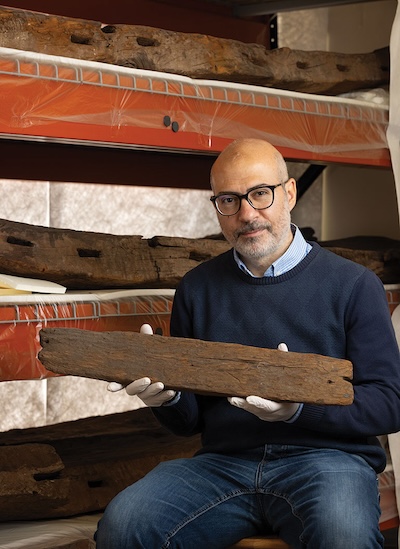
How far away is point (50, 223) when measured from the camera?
332cm

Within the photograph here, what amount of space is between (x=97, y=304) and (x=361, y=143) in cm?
92

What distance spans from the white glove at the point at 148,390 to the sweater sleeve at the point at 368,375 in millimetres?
245

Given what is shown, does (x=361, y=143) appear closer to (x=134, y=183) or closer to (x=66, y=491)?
(x=134, y=183)

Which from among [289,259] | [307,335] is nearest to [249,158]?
[289,259]

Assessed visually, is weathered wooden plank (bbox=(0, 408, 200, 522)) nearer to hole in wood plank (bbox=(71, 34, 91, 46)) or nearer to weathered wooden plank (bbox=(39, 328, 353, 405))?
weathered wooden plank (bbox=(39, 328, 353, 405))

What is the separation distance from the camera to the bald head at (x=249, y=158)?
1.87m

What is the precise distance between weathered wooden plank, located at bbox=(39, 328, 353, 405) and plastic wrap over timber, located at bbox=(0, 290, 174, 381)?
1.25ft

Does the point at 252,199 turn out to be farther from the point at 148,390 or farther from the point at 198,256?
the point at 198,256

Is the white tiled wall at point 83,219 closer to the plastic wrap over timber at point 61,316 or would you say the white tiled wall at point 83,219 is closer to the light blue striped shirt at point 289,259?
the plastic wrap over timber at point 61,316

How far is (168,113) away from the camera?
2.27m

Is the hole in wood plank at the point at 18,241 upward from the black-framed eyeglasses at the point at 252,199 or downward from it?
downward

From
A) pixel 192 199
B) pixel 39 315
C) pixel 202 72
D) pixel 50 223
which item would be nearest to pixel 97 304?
→ pixel 39 315

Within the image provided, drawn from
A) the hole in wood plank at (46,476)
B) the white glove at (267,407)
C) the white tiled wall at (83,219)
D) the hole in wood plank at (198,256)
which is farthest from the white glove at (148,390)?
the white tiled wall at (83,219)

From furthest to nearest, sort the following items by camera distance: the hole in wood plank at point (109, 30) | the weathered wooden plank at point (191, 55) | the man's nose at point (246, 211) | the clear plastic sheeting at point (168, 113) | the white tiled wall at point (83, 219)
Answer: the white tiled wall at point (83, 219) < the hole in wood plank at point (109, 30) < the weathered wooden plank at point (191, 55) < the clear plastic sheeting at point (168, 113) < the man's nose at point (246, 211)
